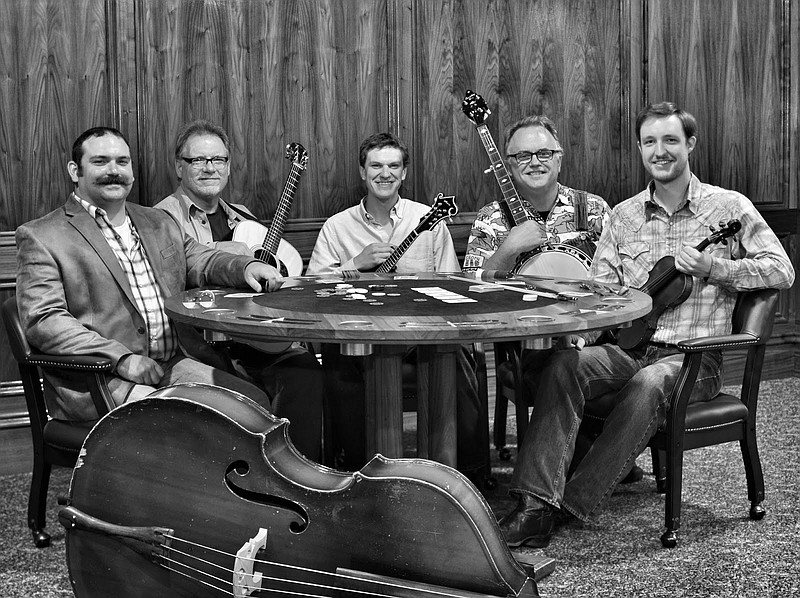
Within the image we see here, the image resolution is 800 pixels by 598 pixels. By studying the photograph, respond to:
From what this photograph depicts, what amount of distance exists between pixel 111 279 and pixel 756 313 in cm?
208

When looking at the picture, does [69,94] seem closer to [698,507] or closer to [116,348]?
[116,348]

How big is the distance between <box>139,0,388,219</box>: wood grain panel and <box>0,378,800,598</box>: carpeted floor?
1514 mm

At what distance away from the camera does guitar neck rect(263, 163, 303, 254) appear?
3947 millimetres

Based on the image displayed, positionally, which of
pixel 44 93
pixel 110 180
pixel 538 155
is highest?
pixel 44 93

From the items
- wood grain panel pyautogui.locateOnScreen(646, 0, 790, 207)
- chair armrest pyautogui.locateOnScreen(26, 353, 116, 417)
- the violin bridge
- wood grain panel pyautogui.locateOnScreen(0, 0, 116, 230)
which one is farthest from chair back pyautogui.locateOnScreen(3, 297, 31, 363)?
wood grain panel pyautogui.locateOnScreen(646, 0, 790, 207)

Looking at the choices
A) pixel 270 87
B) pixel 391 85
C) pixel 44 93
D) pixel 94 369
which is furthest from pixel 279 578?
pixel 391 85

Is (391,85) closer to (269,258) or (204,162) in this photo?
(204,162)

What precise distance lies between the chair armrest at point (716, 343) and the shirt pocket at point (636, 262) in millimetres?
507

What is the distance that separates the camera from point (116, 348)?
9.57 feet

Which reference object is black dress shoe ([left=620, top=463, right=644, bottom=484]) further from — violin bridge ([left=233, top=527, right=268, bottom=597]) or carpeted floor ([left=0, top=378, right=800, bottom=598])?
violin bridge ([left=233, top=527, right=268, bottom=597])

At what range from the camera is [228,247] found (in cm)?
Answer: 372

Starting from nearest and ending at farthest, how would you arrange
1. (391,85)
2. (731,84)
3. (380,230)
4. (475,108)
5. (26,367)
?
(26,367) → (475,108) → (380,230) → (391,85) → (731,84)

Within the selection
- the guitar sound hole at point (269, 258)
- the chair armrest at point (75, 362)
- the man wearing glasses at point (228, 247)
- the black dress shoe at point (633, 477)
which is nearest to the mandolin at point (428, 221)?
the guitar sound hole at point (269, 258)

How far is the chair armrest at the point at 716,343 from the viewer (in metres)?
2.94
